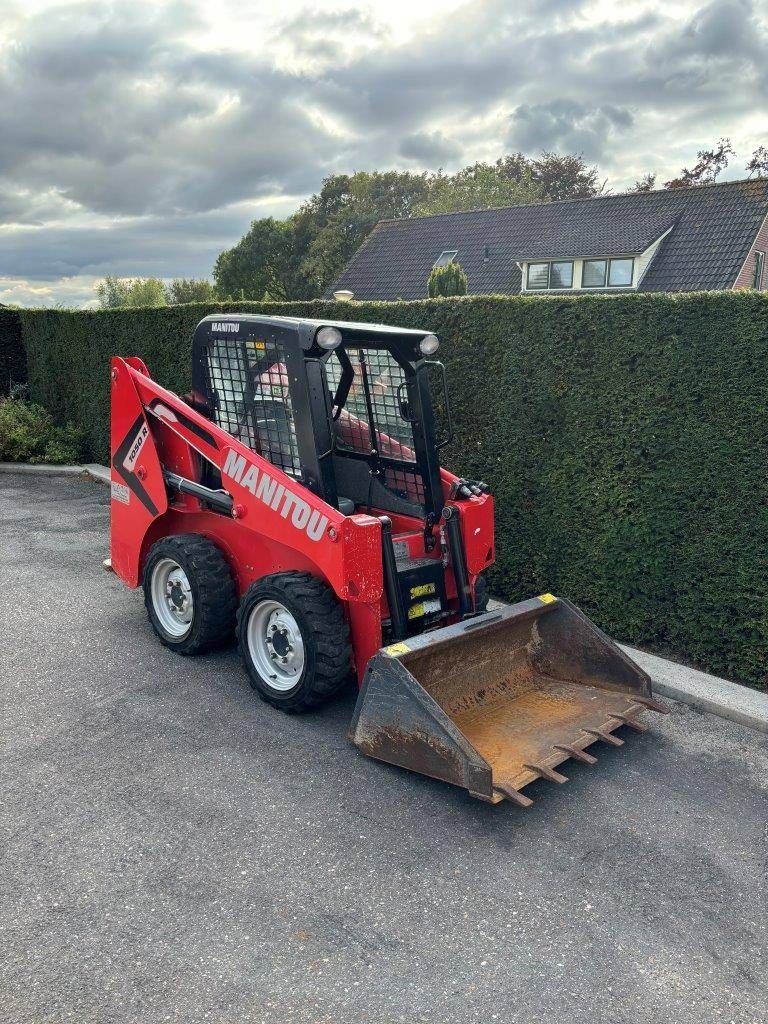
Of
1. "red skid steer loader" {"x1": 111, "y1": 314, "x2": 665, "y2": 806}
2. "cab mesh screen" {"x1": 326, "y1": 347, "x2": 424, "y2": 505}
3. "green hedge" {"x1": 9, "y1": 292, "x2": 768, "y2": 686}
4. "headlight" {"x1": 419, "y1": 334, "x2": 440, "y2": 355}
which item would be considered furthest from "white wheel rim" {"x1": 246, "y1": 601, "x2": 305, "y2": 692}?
"green hedge" {"x1": 9, "y1": 292, "x2": 768, "y2": 686}

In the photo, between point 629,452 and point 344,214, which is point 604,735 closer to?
point 629,452

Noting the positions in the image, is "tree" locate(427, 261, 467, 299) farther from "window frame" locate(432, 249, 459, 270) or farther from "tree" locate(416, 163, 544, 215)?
"tree" locate(416, 163, 544, 215)

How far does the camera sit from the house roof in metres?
24.6

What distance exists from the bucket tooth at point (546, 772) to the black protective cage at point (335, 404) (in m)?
1.78

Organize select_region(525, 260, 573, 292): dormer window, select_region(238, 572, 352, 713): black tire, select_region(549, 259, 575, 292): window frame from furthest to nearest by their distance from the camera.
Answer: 1. select_region(525, 260, 573, 292): dormer window
2. select_region(549, 259, 575, 292): window frame
3. select_region(238, 572, 352, 713): black tire

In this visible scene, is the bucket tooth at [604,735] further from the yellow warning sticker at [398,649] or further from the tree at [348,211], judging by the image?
the tree at [348,211]

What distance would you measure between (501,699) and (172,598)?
2.51m

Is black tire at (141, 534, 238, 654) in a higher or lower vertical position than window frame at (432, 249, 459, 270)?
lower

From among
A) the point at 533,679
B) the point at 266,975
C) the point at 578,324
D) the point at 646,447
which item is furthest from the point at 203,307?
the point at 266,975

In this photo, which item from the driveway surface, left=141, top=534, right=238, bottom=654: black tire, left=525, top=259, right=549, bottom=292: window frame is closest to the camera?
the driveway surface

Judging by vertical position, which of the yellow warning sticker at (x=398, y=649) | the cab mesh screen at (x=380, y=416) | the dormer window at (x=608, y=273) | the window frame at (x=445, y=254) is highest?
the window frame at (x=445, y=254)

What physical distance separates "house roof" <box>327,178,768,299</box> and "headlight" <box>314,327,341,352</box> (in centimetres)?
2150

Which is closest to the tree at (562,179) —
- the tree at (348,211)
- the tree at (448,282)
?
the tree at (348,211)

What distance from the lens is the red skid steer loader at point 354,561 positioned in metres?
4.47
